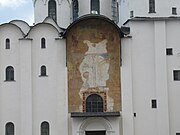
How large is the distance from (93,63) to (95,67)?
0.27 meters

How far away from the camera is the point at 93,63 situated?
28.8 m

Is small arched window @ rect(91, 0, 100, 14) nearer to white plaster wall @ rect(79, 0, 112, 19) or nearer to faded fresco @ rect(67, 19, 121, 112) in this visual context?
white plaster wall @ rect(79, 0, 112, 19)

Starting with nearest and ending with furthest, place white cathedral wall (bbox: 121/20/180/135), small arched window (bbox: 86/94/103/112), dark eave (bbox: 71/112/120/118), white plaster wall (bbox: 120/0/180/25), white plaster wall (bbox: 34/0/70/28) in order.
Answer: dark eave (bbox: 71/112/120/118)
white cathedral wall (bbox: 121/20/180/135)
small arched window (bbox: 86/94/103/112)
white plaster wall (bbox: 120/0/180/25)
white plaster wall (bbox: 34/0/70/28)

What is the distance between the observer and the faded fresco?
28.5 meters

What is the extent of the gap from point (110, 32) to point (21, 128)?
7.93 meters

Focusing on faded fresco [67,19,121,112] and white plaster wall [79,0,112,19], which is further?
white plaster wall [79,0,112,19]

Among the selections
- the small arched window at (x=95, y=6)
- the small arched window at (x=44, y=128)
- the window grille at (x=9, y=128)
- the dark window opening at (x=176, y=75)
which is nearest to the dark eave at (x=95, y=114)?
the small arched window at (x=44, y=128)

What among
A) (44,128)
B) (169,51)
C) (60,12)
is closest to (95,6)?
(60,12)

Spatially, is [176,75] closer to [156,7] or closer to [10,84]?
[156,7]

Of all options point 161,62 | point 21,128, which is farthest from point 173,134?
point 21,128

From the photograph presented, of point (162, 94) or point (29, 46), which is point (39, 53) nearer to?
point (29, 46)

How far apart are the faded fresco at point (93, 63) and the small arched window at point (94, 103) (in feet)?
0.81

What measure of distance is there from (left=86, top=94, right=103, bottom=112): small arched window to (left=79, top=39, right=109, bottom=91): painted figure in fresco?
614mm

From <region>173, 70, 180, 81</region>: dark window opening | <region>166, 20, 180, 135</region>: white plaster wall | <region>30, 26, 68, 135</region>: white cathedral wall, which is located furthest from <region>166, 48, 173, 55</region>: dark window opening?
<region>30, 26, 68, 135</region>: white cathedral wall
